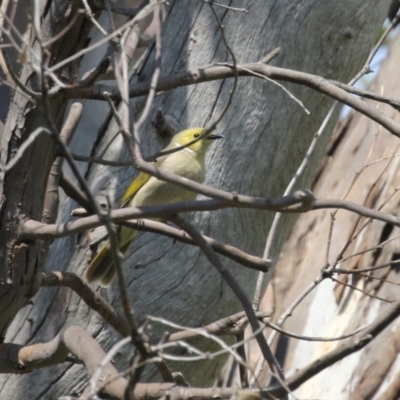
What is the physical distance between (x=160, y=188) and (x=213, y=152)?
65 centimetres

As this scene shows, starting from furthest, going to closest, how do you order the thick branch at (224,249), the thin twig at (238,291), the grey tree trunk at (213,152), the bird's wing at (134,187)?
the bird's wing at (134,187) → the grey tree trunk at (213,152) → the thick branch at (224,249) → the thin twig at (238,291)

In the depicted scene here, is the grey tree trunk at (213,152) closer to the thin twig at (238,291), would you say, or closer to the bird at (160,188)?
the bird at (160,188)

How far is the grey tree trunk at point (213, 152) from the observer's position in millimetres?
3619

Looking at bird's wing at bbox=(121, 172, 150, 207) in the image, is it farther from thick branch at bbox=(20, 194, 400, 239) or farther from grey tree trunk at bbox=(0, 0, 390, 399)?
thick branch at bbox=(20, 194, 400, 239)

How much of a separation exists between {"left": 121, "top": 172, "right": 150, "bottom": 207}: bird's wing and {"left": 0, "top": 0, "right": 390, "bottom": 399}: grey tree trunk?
5 cm

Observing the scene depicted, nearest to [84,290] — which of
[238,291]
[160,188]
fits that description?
[238,291]

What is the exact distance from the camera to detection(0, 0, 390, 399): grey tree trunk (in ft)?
11.9

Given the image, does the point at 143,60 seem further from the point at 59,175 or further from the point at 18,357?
the point at 18,357

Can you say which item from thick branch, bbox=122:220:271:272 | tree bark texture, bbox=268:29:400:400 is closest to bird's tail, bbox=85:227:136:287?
thick branch, bbox=122:220:271:272

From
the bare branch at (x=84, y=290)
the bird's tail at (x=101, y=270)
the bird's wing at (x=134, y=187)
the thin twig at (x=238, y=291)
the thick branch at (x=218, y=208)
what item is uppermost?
the thick branch at (x=218, y=208)

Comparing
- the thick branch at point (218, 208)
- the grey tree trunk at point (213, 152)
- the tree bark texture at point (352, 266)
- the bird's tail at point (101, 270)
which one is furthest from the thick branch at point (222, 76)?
the tree bark texture at point (352, 266)

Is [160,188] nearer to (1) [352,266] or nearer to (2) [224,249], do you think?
(1) [352,266]

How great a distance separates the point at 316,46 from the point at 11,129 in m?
1.90

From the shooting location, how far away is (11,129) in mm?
2533
